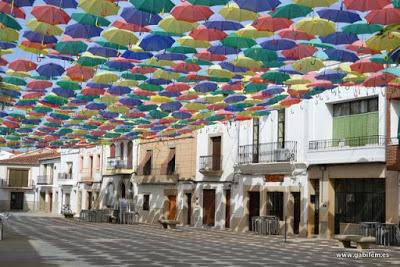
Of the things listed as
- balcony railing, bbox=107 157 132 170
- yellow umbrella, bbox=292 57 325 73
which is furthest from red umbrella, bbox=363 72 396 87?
balcony railing, bbox=107 157 132 170

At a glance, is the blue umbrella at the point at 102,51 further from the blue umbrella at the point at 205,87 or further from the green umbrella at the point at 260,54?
the blue umbrella at the point at 205,87

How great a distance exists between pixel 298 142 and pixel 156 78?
12.5m

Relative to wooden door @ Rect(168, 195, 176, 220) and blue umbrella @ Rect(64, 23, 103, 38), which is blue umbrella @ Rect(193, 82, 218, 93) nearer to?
blue umbrella @ Rect(64, 23, 103, 38)

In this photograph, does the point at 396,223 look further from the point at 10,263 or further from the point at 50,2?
the point at 50,2

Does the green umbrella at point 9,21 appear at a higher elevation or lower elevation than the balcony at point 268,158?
higher

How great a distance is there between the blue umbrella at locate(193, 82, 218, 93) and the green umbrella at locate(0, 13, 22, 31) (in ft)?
26.1

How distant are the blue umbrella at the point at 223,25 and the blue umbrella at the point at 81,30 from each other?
8.42 feet

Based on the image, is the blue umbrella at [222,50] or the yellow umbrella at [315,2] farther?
the blue umbrella at [222,50]

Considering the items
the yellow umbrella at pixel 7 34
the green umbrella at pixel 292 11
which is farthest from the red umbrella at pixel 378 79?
the yellow umbrella at pixel 7 34

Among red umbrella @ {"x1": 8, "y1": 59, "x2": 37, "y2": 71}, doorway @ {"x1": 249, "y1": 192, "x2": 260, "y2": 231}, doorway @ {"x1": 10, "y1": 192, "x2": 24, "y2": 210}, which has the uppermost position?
red umbrella @ {"x1": 8, "y1": 59, "x2": 37, "y2": 71}

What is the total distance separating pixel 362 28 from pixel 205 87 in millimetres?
7438

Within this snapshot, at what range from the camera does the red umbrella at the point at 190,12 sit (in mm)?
13500

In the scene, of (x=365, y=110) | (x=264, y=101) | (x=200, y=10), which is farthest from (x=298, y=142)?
(x=200, y=10)

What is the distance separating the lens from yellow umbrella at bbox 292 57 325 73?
17328 millimetres
